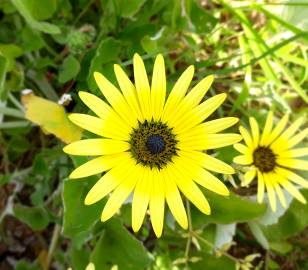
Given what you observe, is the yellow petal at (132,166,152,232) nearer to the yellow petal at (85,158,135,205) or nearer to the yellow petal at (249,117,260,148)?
the yellow petal at (85,158,135,205)

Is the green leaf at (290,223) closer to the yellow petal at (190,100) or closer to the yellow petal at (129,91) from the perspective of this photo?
the yellow petal at (190,100)

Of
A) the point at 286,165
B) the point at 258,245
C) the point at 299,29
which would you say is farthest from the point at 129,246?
the point at 299,29

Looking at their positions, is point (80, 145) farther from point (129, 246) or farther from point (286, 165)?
point (286, 165)

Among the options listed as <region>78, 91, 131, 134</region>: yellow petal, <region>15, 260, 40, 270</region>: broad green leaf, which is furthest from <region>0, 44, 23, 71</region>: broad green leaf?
<region>15, 260, 40, 270</region>: broad green leaf

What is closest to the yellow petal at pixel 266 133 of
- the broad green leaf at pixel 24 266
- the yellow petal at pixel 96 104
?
the yellow petal at pixel 96 104

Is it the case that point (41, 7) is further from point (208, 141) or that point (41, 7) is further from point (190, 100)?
point (208, 141)

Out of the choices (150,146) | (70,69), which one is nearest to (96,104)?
(150,146)
